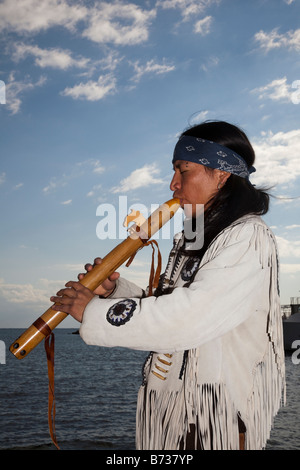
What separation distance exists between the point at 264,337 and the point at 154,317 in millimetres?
480

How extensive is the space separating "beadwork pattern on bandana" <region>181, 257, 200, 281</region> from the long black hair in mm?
55

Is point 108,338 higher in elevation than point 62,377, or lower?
higher

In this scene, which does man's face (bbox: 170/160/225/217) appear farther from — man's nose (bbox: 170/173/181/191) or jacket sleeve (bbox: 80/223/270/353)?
jacket sleeve (bbox: 80/223/270/353)

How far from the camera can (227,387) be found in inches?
58.5

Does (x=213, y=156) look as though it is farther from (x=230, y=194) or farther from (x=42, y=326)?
(x=42, y=326)

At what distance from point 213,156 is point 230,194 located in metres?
0.18

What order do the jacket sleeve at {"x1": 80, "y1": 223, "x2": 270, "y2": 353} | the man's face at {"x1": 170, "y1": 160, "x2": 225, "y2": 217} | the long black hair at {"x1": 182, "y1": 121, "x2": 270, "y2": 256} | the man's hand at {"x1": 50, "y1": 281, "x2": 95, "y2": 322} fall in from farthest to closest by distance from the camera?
the man's face at {"x1": 170, "y1": 160, "x2": 225, "y2": 217}
the long black hair at {"x1": 182, "y1": 121, "x2": 270, "y2": 256}
the man's hand at {"x1": 50, "y1": 281, "x2": 95, "y2": 322}
the jacket sleeve at {"x1": 80, "y1": 223, "x2": 270, "y2": 353}

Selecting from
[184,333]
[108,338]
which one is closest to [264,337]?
[184,333]

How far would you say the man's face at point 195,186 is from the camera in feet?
5.87

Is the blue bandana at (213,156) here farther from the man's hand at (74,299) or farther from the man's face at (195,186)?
the man's hand at (74,299)

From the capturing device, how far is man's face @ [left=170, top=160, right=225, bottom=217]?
5.87 ft

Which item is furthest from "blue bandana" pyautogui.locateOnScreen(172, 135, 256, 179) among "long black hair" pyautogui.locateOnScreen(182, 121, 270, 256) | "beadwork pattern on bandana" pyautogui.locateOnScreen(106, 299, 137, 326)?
"beadwork pattern on bandana" pyautogui.locateOnScreen(106, 299, 137, 326)

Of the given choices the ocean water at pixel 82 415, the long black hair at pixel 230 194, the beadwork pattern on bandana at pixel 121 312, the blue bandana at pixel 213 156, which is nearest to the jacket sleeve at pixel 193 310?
the beadwork pattern on bandana at pixel 121 312
